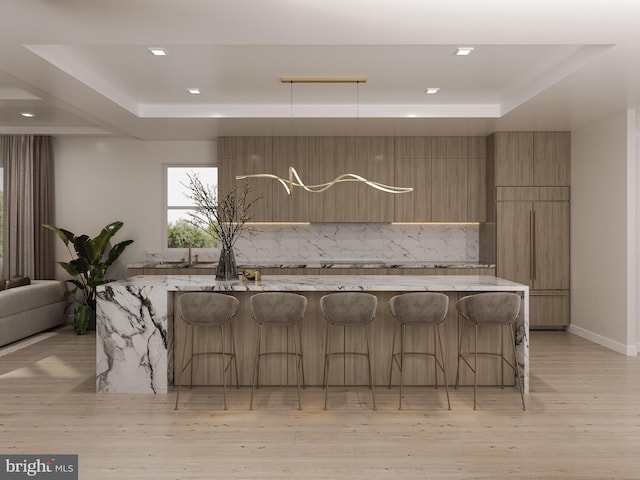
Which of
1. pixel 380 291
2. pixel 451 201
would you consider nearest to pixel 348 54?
pixel 380 291

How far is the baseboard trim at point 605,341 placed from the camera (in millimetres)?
5707

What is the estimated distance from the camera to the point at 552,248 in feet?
22.7

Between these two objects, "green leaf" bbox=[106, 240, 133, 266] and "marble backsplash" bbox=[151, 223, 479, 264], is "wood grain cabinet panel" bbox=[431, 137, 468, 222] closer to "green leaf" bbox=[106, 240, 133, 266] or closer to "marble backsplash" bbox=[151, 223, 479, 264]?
"marble backsplash" bbox=[151, 223, 479, 264]

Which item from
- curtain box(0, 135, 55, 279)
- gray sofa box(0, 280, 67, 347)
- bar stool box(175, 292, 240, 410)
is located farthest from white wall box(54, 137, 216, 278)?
bar stool box(175, 292, 240, 410)

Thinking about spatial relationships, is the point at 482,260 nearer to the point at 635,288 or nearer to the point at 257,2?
the point at 635,288

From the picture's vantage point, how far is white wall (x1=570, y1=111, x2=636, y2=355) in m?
5.81

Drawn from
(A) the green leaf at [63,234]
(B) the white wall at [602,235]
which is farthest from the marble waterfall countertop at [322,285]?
(A) the green leaf at [63,234]

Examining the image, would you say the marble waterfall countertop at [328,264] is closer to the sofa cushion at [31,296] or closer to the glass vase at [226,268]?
the sofa cushion at [31,296]

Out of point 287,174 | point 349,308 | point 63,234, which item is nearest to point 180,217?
point 63,234

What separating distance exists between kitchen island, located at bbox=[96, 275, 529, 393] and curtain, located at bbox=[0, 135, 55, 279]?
3.67 m

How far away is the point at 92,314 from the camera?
7168 millimetres

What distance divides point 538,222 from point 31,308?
6233 millimetres

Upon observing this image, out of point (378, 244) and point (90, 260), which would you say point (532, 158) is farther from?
point (90, 260)

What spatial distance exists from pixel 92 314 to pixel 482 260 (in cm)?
515
